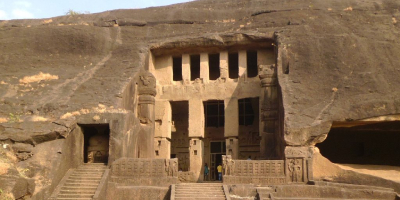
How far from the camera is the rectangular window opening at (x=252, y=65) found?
1989 centimetres

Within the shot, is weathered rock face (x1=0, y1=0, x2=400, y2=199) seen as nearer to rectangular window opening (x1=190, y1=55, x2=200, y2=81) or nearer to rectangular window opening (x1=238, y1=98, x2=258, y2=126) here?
rectangular window opening (x1=190, y1=55, x2=200, y2=81)

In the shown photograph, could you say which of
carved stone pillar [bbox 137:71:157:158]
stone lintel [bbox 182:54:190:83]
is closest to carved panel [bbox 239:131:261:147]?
stone lintel [bbox 182:54:190:83]

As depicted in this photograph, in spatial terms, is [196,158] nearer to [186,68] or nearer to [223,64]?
[186,68]

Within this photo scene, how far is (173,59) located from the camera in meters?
20.6

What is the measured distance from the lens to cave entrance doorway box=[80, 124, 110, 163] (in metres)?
15.2

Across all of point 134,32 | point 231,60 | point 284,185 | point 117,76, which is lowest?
point 284,185

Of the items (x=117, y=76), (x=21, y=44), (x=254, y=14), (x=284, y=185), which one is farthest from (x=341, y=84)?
(x=21, y=44)

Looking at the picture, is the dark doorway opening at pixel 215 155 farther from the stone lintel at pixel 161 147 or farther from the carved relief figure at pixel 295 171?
the carved relief figure at pixel 295 171

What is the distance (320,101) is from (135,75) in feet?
23.4

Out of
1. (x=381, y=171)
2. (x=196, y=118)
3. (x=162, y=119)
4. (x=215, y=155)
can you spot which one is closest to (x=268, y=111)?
(x=196, y=118)

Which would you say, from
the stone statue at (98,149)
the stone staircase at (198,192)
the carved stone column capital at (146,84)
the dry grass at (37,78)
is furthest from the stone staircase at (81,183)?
the dry grass at (37,78)

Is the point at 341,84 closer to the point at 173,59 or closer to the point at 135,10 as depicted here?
the point at 173,59

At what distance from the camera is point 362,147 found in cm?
1917

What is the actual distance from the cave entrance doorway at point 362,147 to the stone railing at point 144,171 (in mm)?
8229
